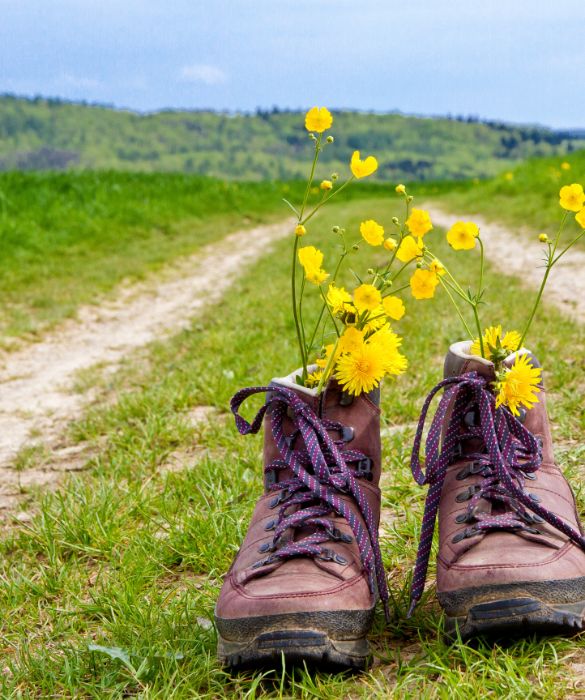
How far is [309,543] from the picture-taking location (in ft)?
5.44

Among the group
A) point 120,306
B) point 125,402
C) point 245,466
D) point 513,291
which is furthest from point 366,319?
point 120,306

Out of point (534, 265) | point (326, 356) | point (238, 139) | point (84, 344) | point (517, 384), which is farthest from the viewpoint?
point (238, 139)

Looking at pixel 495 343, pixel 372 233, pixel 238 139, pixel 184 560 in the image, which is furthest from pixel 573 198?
pixel 238 139

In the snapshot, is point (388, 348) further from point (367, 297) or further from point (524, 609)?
point (524, 609)

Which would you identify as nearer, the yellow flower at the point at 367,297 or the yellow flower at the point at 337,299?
the yellow flower at the point at 367,297

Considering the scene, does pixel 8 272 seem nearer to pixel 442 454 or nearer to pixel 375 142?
pixel 442 454

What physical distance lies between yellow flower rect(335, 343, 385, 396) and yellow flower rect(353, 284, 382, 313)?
0.40 feet

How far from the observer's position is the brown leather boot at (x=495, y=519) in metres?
1.51

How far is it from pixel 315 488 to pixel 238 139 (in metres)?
146

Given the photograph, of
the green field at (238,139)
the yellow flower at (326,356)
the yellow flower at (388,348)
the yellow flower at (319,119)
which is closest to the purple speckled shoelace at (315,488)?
the yellow flower at (326,356)

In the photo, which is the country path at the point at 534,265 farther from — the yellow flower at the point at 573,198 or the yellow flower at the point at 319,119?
the yellow flower at the point at 319,119

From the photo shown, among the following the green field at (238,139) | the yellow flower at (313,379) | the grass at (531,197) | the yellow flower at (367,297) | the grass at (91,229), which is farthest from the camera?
the green field at (238,139)

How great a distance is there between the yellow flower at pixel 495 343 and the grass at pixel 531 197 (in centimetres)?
844

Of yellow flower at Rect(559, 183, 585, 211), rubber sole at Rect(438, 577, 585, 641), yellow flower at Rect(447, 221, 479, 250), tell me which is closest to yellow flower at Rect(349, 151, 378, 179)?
yellow flower at Rect(447, 221, 479, 250)
